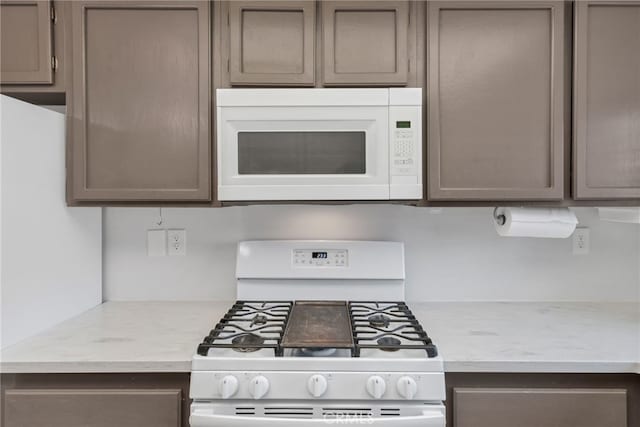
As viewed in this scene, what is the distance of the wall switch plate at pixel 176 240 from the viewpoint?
183 cm

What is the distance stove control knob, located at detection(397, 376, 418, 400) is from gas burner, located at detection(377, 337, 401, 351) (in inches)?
3.6

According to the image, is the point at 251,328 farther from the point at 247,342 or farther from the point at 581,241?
the point at 581,241

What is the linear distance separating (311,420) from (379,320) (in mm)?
477

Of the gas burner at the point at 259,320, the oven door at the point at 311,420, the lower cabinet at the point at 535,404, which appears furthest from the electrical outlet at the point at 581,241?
the gas burner at the point at 259,320

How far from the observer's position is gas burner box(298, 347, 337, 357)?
1189 mm

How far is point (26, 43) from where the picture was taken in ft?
4.69

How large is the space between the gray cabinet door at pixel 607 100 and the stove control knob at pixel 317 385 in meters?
1.10

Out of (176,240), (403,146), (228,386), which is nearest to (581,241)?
(403,146)

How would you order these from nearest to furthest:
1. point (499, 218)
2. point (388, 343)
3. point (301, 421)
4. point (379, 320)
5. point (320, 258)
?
point (301, 421)
point (388, 343)
point (379, 320)
point (499, 218)
point (320, 258)

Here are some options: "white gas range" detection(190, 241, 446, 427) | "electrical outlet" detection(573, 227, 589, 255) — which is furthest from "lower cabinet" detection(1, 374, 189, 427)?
"electrical outlet" detection(573, 227, 589, 255)

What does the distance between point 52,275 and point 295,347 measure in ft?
3.11

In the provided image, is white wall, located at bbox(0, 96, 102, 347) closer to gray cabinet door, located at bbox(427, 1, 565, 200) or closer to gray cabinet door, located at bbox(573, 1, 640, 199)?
gray cabinet door, located at bbox(427, 1, 565, 200)

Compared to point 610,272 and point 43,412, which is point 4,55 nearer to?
point 43,412

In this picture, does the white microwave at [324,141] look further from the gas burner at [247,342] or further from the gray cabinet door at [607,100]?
the gray cabinet door at [607,100]
